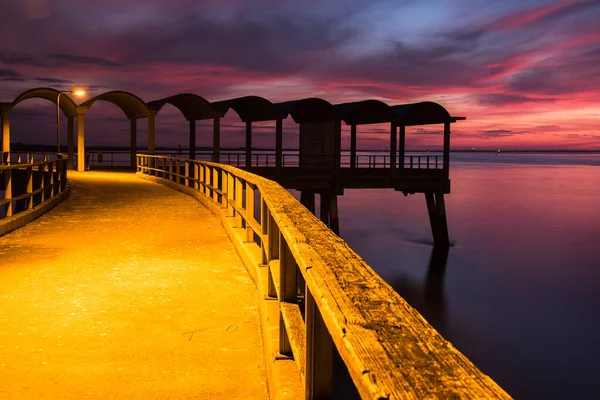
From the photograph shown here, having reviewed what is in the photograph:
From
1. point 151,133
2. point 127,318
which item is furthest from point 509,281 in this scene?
point 127,318

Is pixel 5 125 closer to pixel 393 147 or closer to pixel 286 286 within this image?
pixel 393 147

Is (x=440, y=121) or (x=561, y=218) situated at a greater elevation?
(x=440, y=121)

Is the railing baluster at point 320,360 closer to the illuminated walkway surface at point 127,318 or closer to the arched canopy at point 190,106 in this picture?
the illuminated walkway surface at point 127,318

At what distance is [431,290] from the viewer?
90.9 ft

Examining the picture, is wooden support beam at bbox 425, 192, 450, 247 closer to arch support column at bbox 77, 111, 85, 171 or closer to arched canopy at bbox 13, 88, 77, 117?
arch support column at bbox 77, 111, 85, 171

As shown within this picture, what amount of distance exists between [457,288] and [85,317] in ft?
80.1

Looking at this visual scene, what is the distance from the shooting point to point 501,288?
28.6 meters

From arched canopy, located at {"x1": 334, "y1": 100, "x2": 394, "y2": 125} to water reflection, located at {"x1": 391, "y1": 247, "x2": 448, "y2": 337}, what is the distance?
8.05m

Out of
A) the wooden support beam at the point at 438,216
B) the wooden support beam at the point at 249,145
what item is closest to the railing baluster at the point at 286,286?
the wooden support beam at the point at 249,145

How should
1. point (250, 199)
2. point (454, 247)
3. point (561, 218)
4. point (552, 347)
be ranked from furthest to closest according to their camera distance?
point (561, 218), point (454, 247), point (552, 347), point (250, 199)

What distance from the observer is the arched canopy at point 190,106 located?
91.6ft

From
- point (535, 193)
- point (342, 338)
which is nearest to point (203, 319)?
point (342, 338)

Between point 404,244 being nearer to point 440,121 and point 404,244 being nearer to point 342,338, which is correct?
point 440,121

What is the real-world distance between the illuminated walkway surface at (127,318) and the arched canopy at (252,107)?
1803 cm
